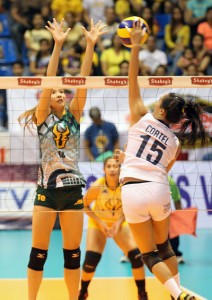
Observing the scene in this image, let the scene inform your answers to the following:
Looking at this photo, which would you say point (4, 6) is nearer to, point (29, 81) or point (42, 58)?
point (42, 58)

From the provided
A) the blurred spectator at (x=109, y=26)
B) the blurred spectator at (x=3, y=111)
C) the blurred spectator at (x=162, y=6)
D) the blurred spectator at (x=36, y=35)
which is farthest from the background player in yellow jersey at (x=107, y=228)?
the blurred spectator at (x=162, y=6)

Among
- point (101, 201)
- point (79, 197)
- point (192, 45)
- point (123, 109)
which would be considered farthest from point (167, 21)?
point (79, 197)

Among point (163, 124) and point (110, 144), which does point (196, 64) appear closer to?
point (110, 144)

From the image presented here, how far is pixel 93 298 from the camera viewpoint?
8.54m

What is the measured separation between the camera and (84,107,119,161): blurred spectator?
12266mm

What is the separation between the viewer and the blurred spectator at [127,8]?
646 inches

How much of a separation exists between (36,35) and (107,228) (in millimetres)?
8435

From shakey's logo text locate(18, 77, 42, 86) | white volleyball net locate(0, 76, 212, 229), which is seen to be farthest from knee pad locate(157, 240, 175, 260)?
white volleyball net locate(0, 76, 212, 229)

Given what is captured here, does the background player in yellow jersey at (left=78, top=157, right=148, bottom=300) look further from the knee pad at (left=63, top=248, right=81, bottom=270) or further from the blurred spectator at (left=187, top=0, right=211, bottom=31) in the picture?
the blurred spectator at (left=187, top=0, right=211, bottom=31)

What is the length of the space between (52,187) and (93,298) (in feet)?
6.47

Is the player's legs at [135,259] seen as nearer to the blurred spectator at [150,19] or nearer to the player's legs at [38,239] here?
the player's legs at [38,239]

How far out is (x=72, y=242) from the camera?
283 inches

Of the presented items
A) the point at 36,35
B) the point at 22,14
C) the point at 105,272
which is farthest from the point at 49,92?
the point at 22,14

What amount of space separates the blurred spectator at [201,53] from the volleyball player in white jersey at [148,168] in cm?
909
